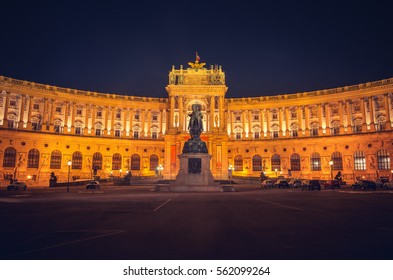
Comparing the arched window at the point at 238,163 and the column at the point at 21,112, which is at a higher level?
the column at the point at 21,112

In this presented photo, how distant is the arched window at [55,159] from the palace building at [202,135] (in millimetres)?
246

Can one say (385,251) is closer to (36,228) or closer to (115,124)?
(36,228)

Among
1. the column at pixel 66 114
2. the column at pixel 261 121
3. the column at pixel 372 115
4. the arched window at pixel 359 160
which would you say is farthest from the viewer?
the column at pixel 261 121

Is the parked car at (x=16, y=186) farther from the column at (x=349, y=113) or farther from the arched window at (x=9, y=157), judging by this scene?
the column at (x=349, y=113)

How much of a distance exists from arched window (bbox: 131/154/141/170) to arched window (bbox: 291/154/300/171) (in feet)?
138

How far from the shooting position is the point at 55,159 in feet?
222

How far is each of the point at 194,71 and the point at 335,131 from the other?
138 ft

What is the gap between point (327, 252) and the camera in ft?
20.5

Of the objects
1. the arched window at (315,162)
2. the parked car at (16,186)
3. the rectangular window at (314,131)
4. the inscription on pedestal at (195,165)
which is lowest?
the parked car at (16,186)

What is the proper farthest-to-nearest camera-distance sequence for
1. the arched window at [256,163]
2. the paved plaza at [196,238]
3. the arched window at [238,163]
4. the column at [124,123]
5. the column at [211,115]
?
the column at [124,123]
the arched window at [238,163]
the arched window at [256,163]
the column at [211,115]
the paved plaza at [196,238]

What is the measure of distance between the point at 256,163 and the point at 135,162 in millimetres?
33884

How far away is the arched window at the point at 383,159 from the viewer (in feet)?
203

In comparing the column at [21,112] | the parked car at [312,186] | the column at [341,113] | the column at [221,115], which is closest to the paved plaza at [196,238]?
the parked car at [312,186]

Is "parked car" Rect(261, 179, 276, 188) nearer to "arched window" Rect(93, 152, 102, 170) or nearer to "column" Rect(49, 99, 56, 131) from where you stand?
"arched window" Rect(93, 152, 102, 170)
